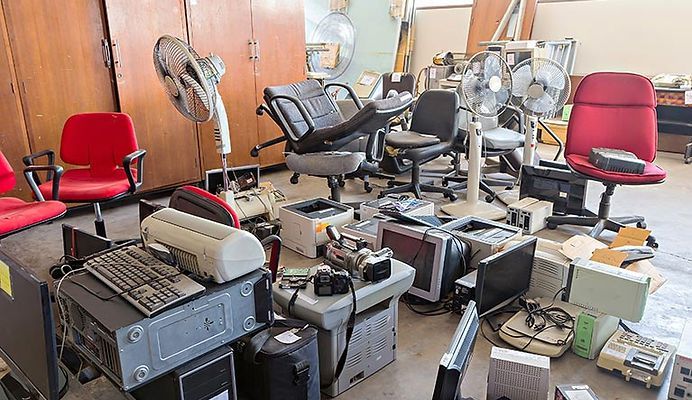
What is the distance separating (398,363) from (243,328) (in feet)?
2.96

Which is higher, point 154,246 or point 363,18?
point 363,18

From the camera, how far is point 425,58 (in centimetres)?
772

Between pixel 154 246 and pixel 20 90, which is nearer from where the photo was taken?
pixel 154 246

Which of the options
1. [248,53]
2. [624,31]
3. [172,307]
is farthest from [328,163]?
[624,31]

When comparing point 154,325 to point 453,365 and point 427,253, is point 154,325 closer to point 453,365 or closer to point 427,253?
point 453,365

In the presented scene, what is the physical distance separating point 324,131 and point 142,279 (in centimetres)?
214

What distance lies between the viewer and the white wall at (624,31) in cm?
567

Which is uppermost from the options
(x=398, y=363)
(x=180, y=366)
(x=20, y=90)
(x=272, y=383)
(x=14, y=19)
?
(x=14, y=19)

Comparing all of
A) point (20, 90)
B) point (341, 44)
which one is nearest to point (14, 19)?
point (20, 90)

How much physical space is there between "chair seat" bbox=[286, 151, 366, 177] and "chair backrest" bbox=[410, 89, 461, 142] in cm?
101

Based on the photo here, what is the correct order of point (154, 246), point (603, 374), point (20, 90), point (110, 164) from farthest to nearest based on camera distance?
point (20, 90) → point (110, 164) → point (603, 374) → point (154, 246)

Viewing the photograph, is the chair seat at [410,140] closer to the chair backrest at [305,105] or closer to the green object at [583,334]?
the chair backrest at [305,105]

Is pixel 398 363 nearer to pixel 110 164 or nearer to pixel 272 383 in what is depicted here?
pixel 272 383

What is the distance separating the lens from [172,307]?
1.30 meters
